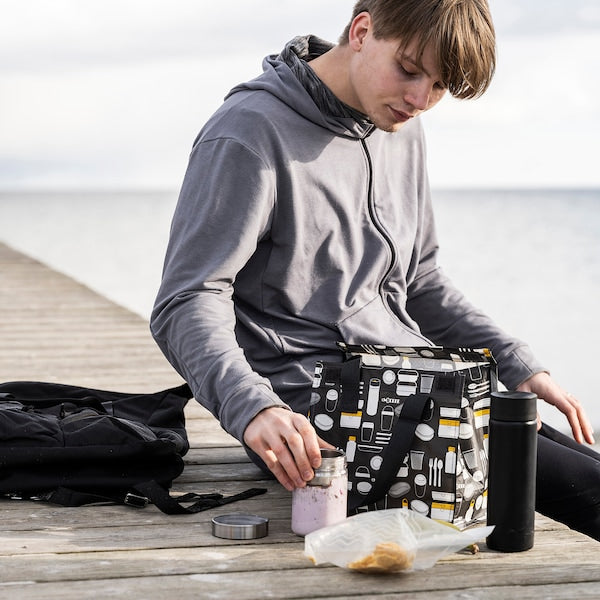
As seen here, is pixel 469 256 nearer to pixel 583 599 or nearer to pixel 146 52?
pixel 146 52

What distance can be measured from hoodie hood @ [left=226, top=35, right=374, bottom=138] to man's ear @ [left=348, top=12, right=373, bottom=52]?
146 millimetres

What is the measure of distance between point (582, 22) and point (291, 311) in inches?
1050

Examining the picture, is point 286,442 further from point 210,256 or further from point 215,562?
point 210,256

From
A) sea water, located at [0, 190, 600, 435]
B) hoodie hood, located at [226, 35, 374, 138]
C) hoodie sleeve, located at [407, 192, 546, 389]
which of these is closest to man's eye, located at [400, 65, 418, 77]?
hoodie hood, located at [226, 35, 374, 138]

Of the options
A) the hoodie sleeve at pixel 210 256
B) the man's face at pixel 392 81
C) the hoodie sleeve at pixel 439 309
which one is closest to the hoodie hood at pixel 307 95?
the man's face at pixel 392 81

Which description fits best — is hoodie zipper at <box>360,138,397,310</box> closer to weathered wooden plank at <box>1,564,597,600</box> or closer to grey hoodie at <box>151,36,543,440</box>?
grey hoodie at <box>151,36,543,440</box>

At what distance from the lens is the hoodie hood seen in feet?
7.91

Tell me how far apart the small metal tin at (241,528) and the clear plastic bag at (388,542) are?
0.18 metres

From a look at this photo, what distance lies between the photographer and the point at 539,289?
54.4 feet

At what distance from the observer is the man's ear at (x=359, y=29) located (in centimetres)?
225

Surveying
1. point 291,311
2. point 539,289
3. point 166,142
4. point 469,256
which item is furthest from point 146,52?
point 291,311

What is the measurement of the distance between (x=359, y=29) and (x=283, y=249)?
480mm

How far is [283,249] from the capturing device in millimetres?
2363

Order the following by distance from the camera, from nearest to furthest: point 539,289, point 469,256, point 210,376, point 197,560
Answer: point 197,560
point 210,376
point 539,289
point 469,256
